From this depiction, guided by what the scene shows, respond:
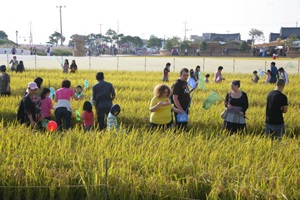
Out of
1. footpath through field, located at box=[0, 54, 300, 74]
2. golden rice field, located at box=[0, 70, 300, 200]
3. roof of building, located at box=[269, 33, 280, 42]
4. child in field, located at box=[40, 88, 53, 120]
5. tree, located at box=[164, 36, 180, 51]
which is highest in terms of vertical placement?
roof of building, located at box=[269, 33, 280, 42]

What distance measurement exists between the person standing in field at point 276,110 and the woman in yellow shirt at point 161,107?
179 centimetres

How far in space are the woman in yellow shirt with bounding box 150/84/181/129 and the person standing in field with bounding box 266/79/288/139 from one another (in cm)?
179

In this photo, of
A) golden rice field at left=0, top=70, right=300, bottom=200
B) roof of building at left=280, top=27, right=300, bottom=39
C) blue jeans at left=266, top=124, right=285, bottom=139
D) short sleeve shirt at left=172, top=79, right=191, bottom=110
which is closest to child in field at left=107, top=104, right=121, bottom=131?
golden rice field at left=0, top=70, right=300, bottom=200

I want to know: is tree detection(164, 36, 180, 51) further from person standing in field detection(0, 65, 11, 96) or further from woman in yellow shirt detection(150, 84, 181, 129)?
woman in yellow shirt detection(150, 84, 181, 129)

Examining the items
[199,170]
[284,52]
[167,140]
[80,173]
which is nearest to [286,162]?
[199,170]

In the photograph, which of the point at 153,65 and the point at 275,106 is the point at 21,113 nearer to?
the point at 275,106

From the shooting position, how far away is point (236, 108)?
280 inches

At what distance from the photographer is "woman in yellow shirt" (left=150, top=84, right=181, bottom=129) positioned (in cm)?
681

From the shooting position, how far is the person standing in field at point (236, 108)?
23.3 ft

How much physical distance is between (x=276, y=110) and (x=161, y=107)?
2068mm

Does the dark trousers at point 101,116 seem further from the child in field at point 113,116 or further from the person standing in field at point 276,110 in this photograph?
the person standing in field at point 276,110

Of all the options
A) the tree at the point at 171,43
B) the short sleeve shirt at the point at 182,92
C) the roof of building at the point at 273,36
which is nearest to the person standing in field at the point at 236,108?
the short sleeve shirt at the point at 182,92

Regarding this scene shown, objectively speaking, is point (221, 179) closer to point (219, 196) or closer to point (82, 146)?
point (219, 196)

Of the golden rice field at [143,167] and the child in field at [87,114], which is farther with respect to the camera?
the child in field at [87,114]
